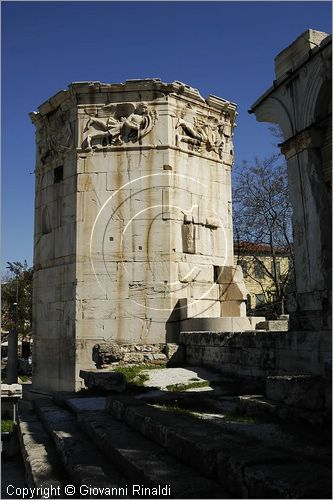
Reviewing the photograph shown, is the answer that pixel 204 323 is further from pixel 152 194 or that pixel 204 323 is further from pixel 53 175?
pixel 53 175

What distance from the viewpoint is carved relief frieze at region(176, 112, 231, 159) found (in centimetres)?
1280

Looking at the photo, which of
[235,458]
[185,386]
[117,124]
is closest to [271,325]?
[185,386]

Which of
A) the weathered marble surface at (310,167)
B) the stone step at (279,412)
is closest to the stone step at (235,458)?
the stone step at (279,412)

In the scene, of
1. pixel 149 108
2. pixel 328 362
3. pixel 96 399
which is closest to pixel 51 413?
pixel 96 399

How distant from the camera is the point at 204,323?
11.1 metres

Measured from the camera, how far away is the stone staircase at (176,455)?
10.3 ft

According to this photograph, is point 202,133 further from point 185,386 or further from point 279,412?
point 279,412

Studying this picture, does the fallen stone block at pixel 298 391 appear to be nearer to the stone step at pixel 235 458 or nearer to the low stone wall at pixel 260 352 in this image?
the stone step at pixel 235 458

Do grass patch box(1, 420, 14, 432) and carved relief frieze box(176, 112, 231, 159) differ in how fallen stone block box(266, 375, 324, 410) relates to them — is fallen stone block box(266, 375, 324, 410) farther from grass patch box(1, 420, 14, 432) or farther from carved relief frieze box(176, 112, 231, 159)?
carved relief frieze box(176, 112, 231, 159)

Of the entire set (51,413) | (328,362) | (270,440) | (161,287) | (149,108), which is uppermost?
(149,108)

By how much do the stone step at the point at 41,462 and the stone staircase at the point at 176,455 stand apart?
12mm

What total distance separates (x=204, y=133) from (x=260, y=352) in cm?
746

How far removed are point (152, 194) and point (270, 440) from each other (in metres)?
8.81

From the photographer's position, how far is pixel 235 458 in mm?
3361
